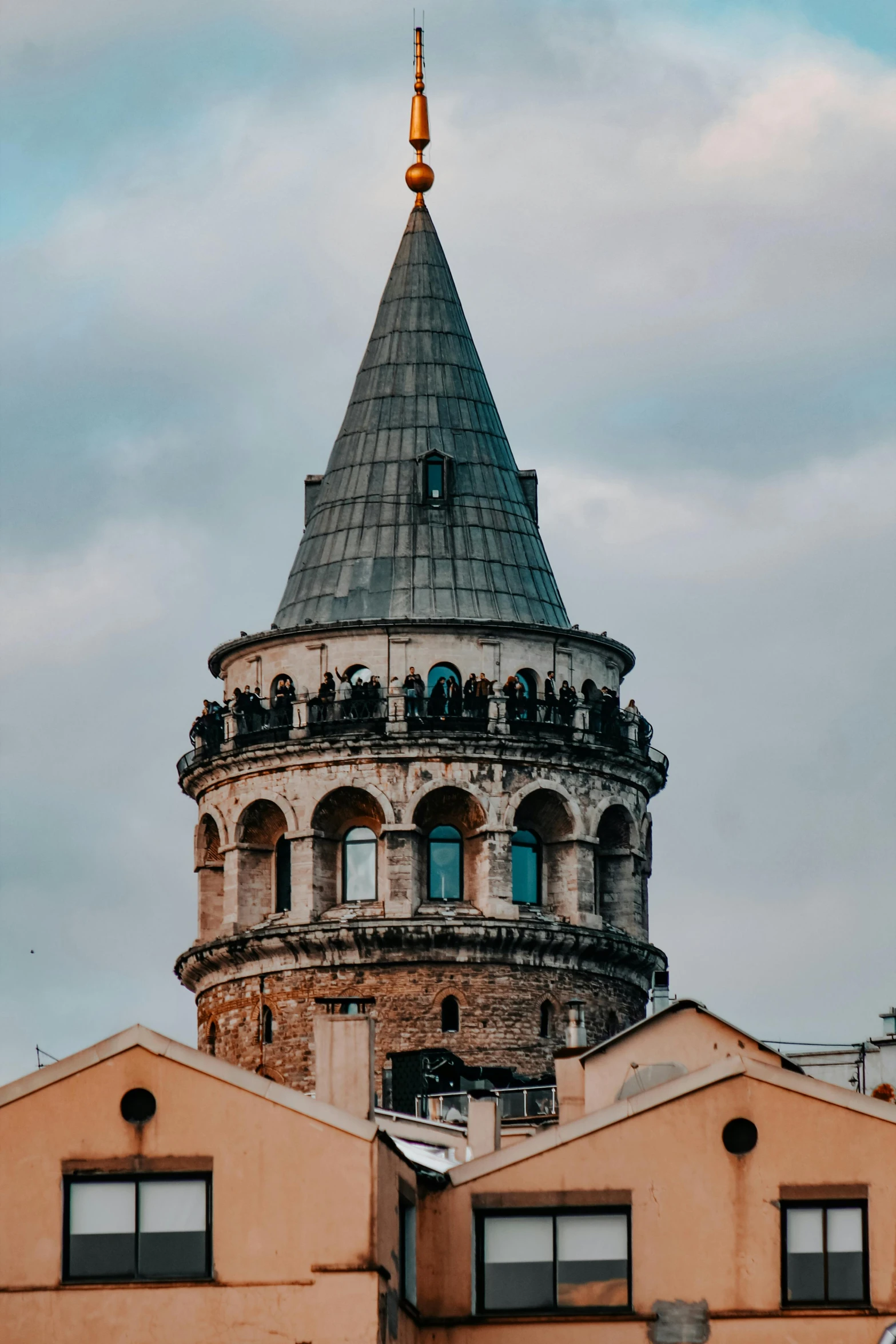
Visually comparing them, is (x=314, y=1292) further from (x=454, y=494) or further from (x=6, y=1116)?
(x=454, y=494)

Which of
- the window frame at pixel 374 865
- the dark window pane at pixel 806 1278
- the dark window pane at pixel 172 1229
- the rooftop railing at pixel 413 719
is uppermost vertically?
the rooftop railing at pixel 413 719

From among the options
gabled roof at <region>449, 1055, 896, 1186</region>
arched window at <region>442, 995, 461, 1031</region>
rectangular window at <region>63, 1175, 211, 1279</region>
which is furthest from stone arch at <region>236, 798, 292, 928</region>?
rectangular window at <region>63, 1175, 211, 1279</region>

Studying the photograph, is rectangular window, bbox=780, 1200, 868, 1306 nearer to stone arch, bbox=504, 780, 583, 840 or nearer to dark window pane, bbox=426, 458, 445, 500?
stone arch, bbox=504, 780, 583, 840

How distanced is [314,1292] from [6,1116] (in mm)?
4410

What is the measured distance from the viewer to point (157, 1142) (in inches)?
1911

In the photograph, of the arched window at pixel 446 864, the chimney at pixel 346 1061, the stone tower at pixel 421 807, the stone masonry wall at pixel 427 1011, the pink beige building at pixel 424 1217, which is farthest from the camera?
the arched window at pixel 446 864

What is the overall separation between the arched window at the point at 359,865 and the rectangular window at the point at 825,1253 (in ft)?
120

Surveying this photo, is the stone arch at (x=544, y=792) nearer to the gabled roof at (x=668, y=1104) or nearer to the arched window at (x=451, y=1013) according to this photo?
the arched window at (x=451, y=1013)

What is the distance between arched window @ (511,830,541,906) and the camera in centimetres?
8575

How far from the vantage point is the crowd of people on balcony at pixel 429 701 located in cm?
8512

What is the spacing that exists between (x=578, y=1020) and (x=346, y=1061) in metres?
31.4

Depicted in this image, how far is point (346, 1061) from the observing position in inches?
2055

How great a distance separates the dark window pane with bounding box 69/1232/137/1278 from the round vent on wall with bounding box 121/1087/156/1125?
142 centimetres

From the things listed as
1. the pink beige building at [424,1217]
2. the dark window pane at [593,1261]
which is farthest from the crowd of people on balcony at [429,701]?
the dark window pane at [593,1261]
